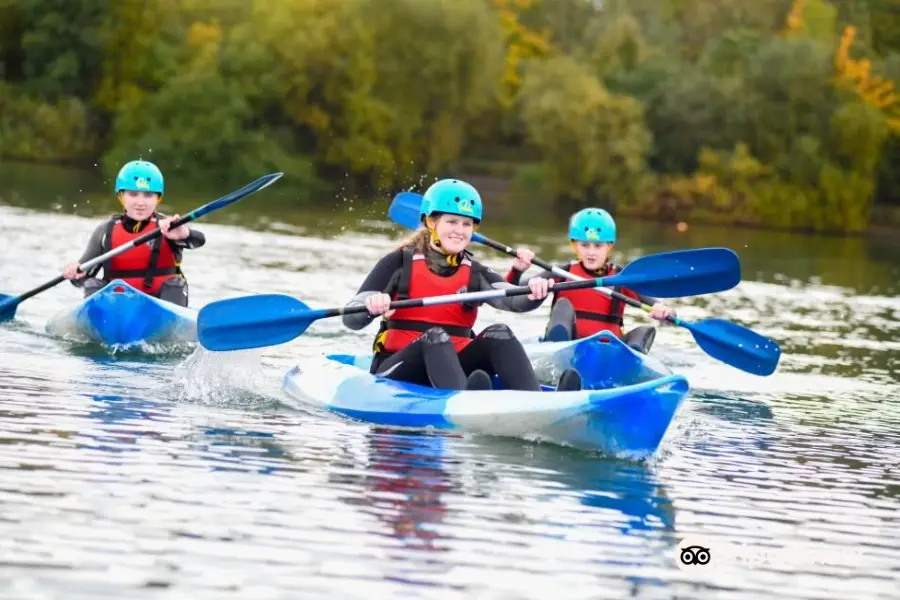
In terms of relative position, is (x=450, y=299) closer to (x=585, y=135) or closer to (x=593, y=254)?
(x=593, y=254)

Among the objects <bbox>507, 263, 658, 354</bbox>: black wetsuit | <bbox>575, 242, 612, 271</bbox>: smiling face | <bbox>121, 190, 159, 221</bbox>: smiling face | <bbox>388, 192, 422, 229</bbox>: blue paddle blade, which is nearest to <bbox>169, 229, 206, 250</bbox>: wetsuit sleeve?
<bbox>121, 190, 159, 221</bbox>: smiling face

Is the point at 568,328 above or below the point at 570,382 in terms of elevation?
above

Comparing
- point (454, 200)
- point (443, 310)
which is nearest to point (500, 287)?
point (443, 310)

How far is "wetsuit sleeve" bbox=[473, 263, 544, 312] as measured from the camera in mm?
9234

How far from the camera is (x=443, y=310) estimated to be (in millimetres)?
9156

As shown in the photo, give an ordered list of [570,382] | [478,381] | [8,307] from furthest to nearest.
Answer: [8,307], [478,381], [570,382]

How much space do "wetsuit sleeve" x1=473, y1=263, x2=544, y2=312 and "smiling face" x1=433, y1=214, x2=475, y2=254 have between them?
10.0 inches

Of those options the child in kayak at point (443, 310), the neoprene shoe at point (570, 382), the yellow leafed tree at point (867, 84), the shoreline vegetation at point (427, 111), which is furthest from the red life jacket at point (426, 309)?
the yellow leafed tree at point (867, 84)

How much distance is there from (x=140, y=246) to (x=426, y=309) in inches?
148

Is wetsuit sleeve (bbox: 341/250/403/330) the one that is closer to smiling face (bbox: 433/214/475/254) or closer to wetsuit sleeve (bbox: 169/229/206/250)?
smiling face (bbox: 433/214/475/254)

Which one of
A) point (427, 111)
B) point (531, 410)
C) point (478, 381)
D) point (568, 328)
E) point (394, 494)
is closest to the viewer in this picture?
point (394, 494)

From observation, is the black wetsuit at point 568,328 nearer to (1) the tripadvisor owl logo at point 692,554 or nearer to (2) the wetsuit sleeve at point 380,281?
(2) the wetsuit sleeve at point 380,281

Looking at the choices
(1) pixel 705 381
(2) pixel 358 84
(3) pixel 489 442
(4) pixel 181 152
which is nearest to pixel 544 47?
(2) pixel 358 84

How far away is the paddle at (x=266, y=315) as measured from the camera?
9.23m
